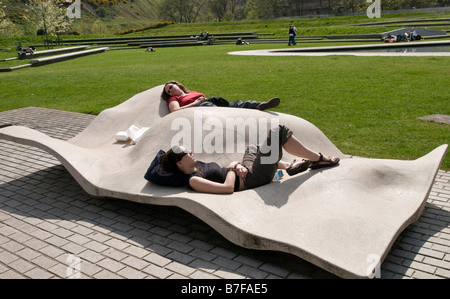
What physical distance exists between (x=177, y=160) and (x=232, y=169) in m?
0.68

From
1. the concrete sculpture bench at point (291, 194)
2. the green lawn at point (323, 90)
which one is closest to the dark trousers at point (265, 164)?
the concrete sculpture bench at point (291, 194)

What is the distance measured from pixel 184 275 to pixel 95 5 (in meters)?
145

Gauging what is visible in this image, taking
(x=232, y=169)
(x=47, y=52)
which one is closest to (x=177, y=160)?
(x=232, y=169)

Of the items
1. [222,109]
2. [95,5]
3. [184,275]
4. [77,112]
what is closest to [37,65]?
[77,112]

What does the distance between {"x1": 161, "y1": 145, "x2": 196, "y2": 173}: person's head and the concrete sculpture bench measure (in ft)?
0.88

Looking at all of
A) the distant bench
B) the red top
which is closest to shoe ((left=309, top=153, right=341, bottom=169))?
the red top

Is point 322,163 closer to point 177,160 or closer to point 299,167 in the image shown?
point 299,167

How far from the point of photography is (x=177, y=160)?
508cm

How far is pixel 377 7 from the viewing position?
73.8 metres

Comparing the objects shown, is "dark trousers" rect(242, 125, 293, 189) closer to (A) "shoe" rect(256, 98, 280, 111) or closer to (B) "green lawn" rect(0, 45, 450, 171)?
(A) "shoe" rect(256, 98, 280, 111)

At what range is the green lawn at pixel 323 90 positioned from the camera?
9.02 metres

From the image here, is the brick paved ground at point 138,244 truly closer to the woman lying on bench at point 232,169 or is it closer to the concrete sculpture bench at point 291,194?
the concrete sculpture bench at point 291,194

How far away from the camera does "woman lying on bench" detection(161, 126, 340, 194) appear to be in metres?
4.97

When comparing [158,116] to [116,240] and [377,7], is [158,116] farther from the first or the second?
[377,7]
